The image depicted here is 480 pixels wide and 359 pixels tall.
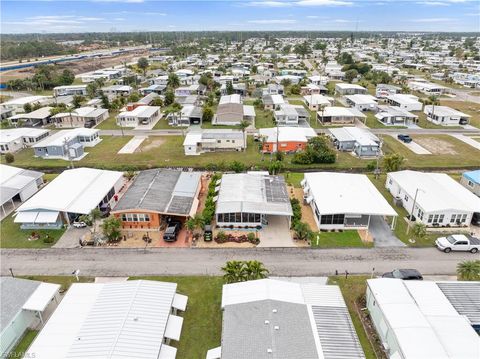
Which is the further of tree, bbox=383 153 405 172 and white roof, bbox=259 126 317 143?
white roof, bbox=259 126 317 143

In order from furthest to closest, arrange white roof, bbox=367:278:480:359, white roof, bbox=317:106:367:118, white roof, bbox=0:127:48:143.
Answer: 1. white roof, bbox=317:106:367:118
2. white roof, bbox=0:127:48:143
3. white roof, bbox=367:278:480:359

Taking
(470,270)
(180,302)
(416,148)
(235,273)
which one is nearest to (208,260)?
(235,273)

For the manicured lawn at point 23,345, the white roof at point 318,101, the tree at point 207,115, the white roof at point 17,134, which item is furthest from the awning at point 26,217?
the white roof at point 318,101

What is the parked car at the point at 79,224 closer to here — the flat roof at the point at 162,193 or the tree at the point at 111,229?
the tree at the point at 111,229

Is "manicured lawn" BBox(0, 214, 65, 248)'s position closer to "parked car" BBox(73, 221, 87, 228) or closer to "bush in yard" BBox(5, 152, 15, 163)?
"parked car" BBox(73, 221, 87, 228)

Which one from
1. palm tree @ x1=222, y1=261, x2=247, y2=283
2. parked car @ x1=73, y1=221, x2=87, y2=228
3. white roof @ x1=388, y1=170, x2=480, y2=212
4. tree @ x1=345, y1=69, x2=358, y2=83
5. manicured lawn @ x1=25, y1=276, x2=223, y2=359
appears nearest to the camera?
manicured lawn @ x1=25, y1=276, x2=223, y2=359

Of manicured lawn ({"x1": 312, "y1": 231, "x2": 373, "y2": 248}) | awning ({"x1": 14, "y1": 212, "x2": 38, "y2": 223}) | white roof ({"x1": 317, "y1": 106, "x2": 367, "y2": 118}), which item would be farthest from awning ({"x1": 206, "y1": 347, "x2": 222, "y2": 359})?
white roof ({"x1": 317, "y1": 106, "x2": 367, "y2": 118})

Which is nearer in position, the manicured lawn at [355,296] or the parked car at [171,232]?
the manicured lawn at [355,296]
